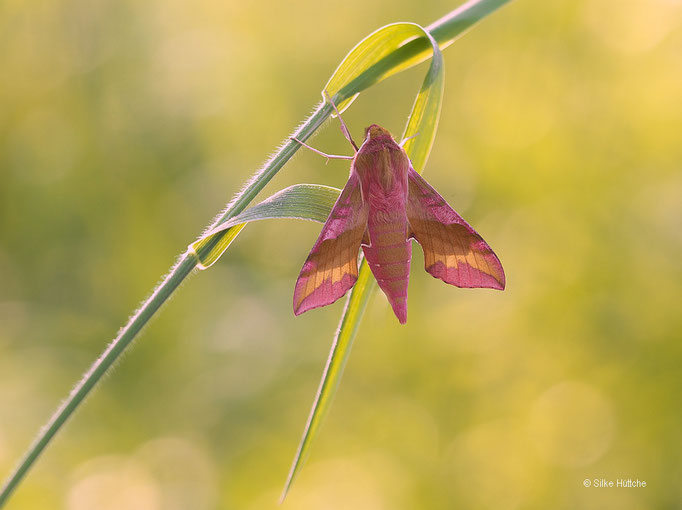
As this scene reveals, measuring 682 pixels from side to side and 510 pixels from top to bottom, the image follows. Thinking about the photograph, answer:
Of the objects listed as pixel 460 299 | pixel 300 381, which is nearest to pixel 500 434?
pixel 460 299

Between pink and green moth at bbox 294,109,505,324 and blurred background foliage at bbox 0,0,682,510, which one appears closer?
pink and green moth at bbox 294,109,505,324

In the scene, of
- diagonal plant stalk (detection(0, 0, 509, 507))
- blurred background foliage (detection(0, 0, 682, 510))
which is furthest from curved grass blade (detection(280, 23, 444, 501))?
blurred background foliage (detection(0, 0, 682, 510))

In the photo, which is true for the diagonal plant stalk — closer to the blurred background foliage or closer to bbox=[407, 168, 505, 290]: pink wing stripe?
bbox=[407, 168, 505, 290]: pink wing stripe

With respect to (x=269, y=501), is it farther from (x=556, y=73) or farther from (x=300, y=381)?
(x=556, y=73)

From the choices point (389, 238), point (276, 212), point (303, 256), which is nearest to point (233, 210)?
point (276, 212)

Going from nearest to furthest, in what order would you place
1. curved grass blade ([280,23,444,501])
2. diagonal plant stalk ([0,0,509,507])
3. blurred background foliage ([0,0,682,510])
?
diagonal plant stalk ([0,0,509,507]) < curved grass blade ([280,23,444,501]) < blurred background foliage ([0,0,682,510])

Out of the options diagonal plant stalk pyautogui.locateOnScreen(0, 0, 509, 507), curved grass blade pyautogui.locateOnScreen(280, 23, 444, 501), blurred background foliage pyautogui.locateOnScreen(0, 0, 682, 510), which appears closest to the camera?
diagonal plant stalk pyautogui.locateOnScreen(0, 0, 509, 507)

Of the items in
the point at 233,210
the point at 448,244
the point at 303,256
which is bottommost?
the point at 233,210

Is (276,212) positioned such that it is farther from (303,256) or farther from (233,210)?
(303,256)
